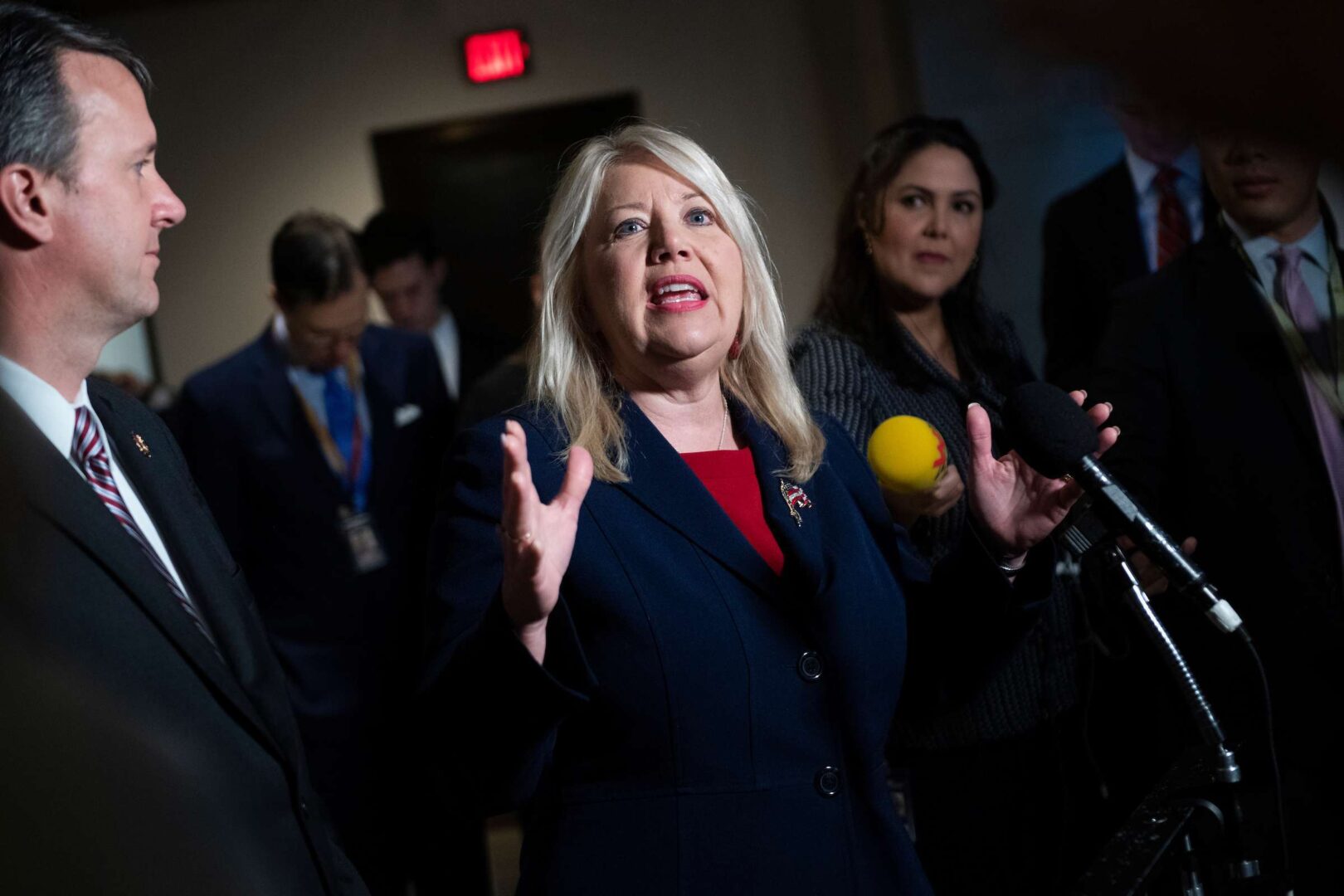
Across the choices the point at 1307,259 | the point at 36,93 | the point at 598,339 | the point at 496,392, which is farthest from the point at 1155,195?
the point at 36,93

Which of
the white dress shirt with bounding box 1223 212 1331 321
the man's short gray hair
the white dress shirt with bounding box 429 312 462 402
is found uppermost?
the man's short gray hair

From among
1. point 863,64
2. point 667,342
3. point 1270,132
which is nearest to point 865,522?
point 667,342

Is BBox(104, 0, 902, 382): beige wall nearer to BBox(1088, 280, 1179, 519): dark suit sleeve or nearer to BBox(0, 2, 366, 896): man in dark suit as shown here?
BBox(1088, 280, 1179, 519): dark suit sleeve

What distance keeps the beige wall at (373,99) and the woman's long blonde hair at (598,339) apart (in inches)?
173

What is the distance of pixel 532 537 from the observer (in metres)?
1.25

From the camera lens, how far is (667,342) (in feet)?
5.69

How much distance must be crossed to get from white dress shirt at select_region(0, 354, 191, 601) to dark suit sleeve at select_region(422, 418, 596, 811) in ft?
0.97

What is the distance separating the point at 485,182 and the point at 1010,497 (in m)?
5.17

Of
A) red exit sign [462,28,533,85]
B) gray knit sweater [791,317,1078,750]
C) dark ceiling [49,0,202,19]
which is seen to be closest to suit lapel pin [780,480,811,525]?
gray knit sweater [791,317,1078,750]

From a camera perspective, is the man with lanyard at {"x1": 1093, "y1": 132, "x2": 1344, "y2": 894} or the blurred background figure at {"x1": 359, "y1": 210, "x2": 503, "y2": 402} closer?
the man with lanyard at {"x1": 1093, "y1": 132, "x2": 1344, "y2": 894}

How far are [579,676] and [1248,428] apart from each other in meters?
1.49

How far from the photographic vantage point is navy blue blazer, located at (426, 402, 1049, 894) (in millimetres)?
1477

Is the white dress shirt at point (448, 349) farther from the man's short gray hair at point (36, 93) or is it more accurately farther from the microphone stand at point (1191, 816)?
the microphone stand at point (1191, 816)

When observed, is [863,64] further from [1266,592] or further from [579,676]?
[579,676]
